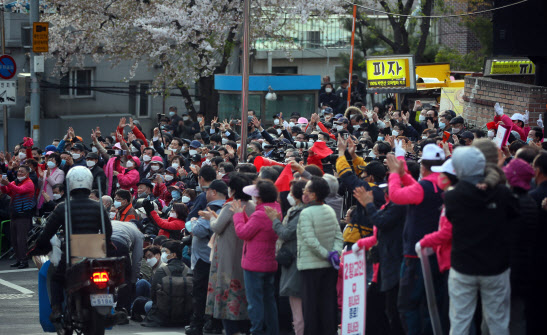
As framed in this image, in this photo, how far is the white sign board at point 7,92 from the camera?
19812mm

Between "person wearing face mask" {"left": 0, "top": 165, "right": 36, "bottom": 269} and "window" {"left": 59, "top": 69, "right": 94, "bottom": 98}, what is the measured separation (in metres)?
17.0

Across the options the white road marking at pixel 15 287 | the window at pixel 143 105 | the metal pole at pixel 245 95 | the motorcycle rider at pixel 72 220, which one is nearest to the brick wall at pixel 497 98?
the metal pole at pixel 245 95

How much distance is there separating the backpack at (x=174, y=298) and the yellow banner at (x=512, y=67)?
15168 mm

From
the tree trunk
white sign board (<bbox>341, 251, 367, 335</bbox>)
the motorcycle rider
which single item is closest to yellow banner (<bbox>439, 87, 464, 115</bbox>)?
the tree trunk

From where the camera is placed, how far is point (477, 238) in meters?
6.69

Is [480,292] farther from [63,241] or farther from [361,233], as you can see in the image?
Result: [63,241]

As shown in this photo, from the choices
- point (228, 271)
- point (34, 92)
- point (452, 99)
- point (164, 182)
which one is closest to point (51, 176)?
point (164, 182)

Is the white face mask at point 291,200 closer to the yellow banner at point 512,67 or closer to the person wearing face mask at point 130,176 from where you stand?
the person wearing face mask at point 130,176

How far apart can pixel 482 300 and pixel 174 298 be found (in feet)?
16.2

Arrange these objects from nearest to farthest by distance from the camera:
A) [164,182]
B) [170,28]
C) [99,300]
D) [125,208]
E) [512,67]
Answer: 1. [99,300]
2. [125,208]
3. [164,182]
4. [512,67]
5. [170,28]

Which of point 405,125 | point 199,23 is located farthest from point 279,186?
point 199,23

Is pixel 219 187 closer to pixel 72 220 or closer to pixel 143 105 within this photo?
pixel 72 220

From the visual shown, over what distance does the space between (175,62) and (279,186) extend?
59.7 feet

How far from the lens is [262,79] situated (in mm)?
21859
